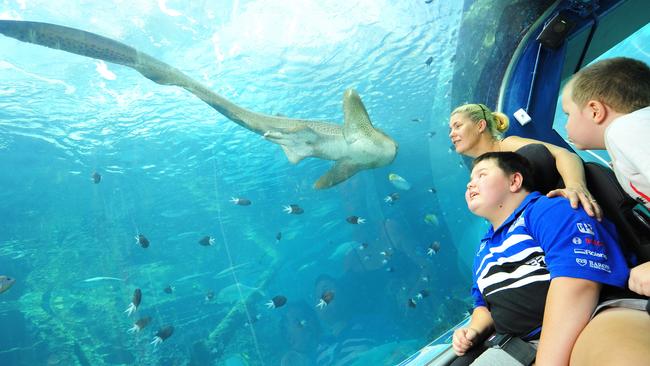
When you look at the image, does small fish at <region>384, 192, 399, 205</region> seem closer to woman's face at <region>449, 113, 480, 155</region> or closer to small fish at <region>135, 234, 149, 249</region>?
small fish at <region>135, 234, 149, 249</region>

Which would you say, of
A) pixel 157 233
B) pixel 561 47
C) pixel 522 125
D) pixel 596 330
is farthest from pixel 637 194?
pixel 157 233

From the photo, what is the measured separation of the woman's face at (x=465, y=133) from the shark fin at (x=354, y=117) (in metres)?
4.30

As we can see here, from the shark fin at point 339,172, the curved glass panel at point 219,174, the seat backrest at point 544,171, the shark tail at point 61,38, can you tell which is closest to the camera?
the seat backrest at point 544,171

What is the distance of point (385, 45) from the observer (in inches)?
578

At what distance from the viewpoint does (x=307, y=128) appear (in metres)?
6.80

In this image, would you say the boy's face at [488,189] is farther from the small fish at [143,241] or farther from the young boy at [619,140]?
the small fish at [143,241]

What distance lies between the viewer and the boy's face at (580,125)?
139cm

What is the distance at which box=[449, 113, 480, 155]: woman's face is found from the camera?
240 centimetres

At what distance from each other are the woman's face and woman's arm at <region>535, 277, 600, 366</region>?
144 cm

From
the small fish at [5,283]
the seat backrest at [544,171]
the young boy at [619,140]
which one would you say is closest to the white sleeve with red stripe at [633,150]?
the young boy at [619,140]

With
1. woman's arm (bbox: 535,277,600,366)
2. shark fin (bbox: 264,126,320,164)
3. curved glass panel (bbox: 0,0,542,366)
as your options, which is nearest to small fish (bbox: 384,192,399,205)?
curved glass panel (bbox: 0,0,542,366)

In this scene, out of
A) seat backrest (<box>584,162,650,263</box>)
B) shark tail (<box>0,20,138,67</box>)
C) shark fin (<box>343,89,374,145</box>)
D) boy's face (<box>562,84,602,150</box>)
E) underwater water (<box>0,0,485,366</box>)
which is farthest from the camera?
underwater water (<box>0,0,485,366</box>)

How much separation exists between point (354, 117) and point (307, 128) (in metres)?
1.07

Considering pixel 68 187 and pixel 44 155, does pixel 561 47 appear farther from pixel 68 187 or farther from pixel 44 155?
pixel 68 187
